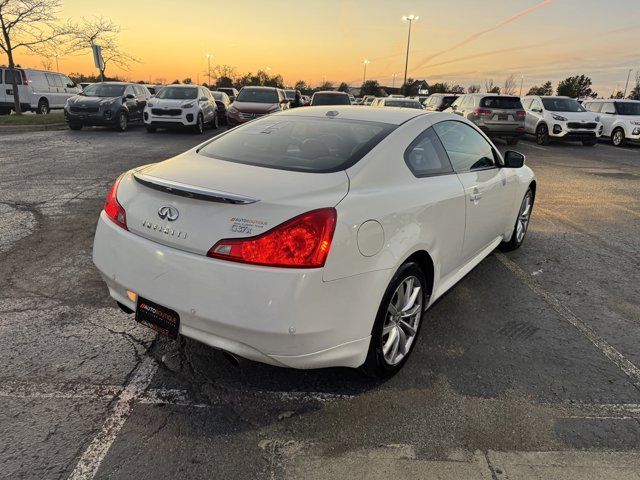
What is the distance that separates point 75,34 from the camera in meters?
20.9

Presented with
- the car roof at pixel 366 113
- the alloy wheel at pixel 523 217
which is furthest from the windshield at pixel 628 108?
the car roof at pixel 366 113

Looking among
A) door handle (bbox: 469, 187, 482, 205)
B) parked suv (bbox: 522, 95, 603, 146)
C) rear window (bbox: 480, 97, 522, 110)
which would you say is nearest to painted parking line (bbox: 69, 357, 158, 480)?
door handle (bbox: 469, 187, 482, 205)

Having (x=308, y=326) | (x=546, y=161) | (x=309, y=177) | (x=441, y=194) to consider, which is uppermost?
(x=309, y=177)

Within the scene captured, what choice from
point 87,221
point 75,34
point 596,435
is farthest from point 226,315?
point 75,34

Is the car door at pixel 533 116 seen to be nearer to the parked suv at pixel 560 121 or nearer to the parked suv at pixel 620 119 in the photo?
the parked suv at pixel 560 121

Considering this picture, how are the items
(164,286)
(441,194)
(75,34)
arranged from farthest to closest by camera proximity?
(75,34), (441,194), (164,286)

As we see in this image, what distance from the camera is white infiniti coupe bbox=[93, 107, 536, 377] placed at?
2219mm

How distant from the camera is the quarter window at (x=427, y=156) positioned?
3074 mm

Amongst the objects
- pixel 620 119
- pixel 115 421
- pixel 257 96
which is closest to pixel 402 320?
pixel 115 421

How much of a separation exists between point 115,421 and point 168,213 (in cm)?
111

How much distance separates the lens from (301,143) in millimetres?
3176

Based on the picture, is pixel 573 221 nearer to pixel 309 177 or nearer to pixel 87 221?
pixel 309 177

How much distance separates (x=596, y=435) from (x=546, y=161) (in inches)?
506

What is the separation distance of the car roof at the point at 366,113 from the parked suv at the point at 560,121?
16.3 metres
